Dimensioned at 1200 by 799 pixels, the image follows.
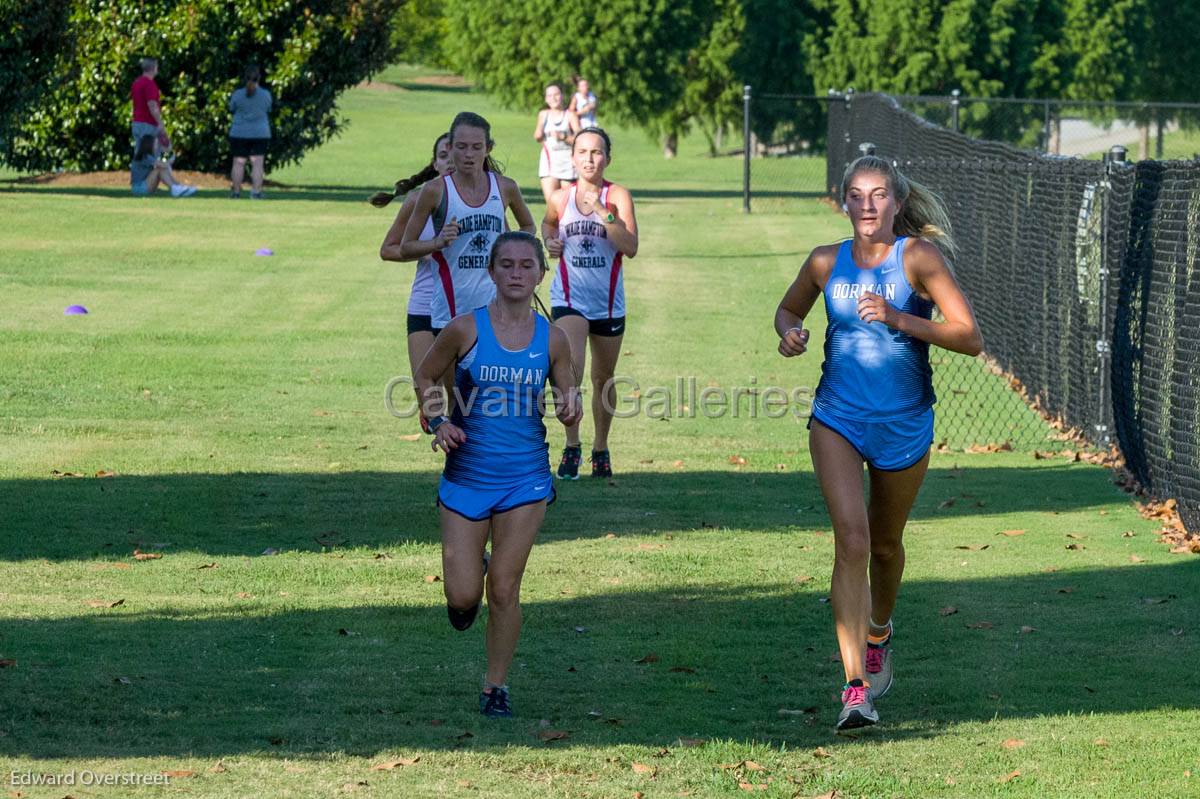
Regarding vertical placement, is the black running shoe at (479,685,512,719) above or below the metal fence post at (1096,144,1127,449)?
below

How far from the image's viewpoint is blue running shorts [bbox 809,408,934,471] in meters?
6.44

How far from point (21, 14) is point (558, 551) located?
32.9 ft

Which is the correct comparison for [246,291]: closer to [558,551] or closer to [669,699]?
[558,551]

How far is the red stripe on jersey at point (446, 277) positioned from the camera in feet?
31.1

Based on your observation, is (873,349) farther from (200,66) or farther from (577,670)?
(200,66)

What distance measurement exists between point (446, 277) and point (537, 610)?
220 centimetres

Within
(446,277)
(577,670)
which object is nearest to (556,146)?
(446,277)

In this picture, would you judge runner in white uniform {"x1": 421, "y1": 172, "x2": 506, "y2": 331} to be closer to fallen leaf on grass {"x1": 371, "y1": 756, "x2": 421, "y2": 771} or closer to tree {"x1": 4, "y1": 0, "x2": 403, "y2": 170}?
fallen leaf on grass {"x1": 371, "y1": 756, "x2": 421, "y2": 771}

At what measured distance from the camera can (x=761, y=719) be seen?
654cm

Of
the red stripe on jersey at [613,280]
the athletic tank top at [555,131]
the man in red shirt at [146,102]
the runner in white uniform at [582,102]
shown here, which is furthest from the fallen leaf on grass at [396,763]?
the runner in white uniform at [582,102]

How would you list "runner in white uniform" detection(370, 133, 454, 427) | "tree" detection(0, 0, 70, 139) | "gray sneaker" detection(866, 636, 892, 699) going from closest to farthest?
"gray sneaker" detection(866, 636, 892, 699), "runner in white uniform" detection(370, 133, 454, 427), "tree" detection(0, 0, 70, 139)

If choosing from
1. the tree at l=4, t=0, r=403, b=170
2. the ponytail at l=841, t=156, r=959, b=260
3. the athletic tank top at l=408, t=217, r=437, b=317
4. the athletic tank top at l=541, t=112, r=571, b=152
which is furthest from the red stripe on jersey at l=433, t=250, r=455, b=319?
the tree at l=4, t=0, r=403, b=170

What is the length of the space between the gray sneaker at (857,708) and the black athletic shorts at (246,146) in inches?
1065

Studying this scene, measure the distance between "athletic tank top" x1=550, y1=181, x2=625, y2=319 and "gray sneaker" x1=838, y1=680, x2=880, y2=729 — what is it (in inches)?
202
